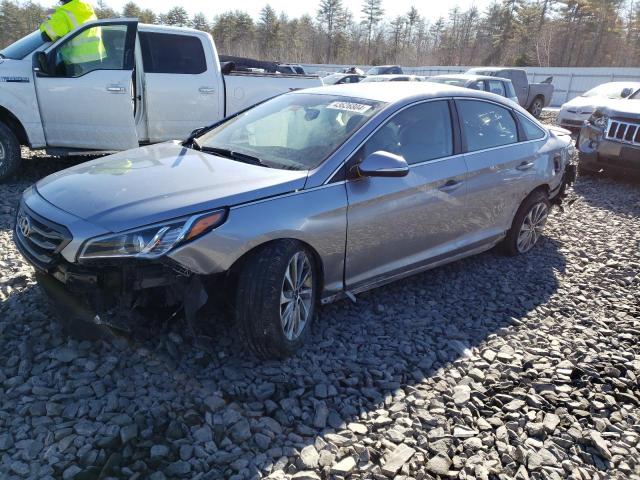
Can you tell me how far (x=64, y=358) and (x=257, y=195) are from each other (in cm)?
144

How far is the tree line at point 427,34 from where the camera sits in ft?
169

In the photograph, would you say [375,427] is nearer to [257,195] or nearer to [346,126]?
[257,195]

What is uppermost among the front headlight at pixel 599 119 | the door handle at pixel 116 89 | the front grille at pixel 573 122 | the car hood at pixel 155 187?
the door handle at pixel 116 89

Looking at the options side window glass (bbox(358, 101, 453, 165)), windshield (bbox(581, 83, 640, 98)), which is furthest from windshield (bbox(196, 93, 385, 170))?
windshield (bbox(581, 83, 640, 98))

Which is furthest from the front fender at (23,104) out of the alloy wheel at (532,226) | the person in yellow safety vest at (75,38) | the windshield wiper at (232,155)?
the alloy wheel at (532,226)

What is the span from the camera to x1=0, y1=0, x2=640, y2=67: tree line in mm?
51656

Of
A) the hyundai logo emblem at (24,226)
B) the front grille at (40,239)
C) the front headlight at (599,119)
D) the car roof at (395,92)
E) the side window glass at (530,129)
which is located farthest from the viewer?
the front headlight at (599,119)

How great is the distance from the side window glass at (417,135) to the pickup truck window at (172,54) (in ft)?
14.1

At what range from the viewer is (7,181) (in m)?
6.31

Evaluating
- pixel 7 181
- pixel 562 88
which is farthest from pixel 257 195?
pixel 562 88

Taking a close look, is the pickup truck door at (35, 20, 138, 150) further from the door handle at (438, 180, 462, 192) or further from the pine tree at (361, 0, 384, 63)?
the pine tree at (361, 0, 384, 63)

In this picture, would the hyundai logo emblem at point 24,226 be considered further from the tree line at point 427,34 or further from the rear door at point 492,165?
the tree line at point 427,34

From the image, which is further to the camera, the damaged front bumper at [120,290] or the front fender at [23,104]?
the front fender at [23,104]

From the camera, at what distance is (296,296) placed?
3090 millimetres
